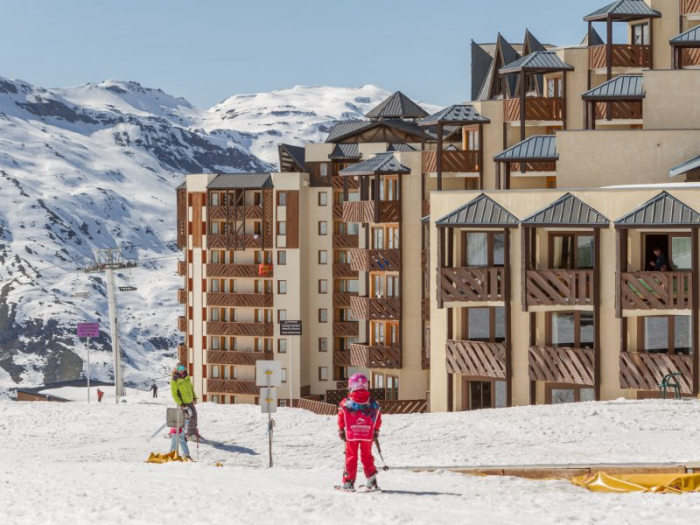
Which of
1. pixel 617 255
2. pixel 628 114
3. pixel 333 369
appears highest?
pixel 628 114

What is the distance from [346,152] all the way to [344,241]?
609 centimetres

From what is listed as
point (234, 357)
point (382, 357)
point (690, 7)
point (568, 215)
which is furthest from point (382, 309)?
point (234, 357)

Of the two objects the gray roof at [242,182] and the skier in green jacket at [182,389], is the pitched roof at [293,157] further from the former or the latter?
the skier in green jacket at [182,389]

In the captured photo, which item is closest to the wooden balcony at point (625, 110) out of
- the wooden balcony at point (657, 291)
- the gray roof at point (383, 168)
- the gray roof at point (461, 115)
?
the gray roof at point (461, 115)

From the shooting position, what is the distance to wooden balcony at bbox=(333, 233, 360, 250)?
93.2 meters

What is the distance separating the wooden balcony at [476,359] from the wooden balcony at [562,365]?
1319 mm

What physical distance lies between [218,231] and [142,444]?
5995 cm

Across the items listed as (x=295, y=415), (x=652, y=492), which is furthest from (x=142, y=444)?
(x=652, y=492)

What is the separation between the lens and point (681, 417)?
33250 millimetres

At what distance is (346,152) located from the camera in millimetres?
93562

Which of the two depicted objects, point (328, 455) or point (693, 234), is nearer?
point (328, 455)

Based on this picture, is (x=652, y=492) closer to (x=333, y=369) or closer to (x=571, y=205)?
(x=571, y=205)

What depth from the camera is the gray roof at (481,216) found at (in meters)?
44.4

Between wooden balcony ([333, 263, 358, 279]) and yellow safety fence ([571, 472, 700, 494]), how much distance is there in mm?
69851
